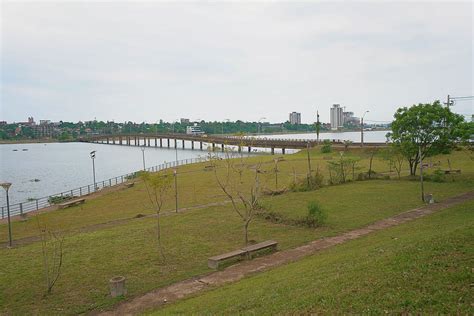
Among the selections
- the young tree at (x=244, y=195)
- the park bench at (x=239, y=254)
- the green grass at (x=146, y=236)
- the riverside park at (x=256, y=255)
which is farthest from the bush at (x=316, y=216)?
the park bench at (x=239, y=254)

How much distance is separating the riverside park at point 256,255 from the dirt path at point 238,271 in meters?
0.04

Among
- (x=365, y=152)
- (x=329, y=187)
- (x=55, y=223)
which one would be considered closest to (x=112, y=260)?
(x=55, y=223)

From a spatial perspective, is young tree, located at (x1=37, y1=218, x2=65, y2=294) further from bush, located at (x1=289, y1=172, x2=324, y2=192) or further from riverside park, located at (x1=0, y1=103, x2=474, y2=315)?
bush, located at (x1=289, y1=172, x2=324, y2=192)

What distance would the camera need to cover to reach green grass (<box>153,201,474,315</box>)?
7.16m

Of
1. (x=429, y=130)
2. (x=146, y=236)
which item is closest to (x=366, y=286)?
(x=146, y=236)

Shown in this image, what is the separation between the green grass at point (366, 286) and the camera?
7.16 metres

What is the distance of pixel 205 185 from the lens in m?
37.8

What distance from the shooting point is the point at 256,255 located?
1527 cm

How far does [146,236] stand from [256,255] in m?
6.28

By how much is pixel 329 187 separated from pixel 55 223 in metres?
20.8

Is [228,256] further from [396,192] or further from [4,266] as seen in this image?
[396,192]

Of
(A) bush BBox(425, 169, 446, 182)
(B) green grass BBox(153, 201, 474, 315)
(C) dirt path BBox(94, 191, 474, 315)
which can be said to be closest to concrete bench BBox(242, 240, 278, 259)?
(C) dirt path BBox(94, 191, 474, 315)

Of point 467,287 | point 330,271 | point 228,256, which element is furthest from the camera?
point 228,256

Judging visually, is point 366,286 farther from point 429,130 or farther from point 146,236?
point 429,130
